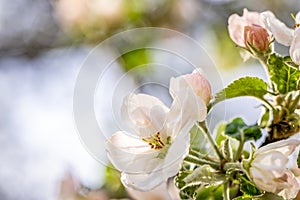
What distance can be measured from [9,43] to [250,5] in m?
1.05

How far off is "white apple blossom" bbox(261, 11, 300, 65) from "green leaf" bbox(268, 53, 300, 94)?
0.09ft

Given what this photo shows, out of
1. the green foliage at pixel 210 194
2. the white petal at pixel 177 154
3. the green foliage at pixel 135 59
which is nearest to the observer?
the white petal at pixel 177 154

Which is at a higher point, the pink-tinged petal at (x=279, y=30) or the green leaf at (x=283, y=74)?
the pink-tinged petal at (x=279, y=30)

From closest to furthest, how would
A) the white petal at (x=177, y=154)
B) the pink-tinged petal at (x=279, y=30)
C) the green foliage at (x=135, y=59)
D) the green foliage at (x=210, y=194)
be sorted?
the white petal at (x=177, y=154)
the pink-tinged petal at (x=279, y=30)
the green foliage at (x=210, y=194)
the green foliage at (x=135, y=59)

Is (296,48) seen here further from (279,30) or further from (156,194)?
(156,194)

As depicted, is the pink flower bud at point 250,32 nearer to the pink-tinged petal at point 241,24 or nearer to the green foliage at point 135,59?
the pink-tinged petal at point 241,24

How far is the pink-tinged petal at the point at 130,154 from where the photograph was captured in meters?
0.81

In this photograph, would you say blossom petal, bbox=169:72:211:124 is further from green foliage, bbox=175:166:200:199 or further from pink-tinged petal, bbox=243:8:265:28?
pink-tinged petal, bbox=243:8:265:28

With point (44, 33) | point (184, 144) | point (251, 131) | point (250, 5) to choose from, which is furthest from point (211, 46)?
point (184, 144)

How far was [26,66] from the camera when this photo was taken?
9.95 feet

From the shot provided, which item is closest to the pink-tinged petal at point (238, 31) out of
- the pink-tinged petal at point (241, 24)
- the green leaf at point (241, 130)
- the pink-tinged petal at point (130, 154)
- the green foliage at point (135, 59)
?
the pink-tinged petal at point (241, 24)

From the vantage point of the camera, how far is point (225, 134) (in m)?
0.95

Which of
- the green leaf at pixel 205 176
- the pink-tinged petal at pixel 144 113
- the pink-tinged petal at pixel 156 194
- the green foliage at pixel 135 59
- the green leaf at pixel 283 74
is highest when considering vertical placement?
the green foliage at pixel 135 59

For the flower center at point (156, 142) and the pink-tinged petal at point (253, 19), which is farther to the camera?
the pink-tinged petal at point (253, 19)
